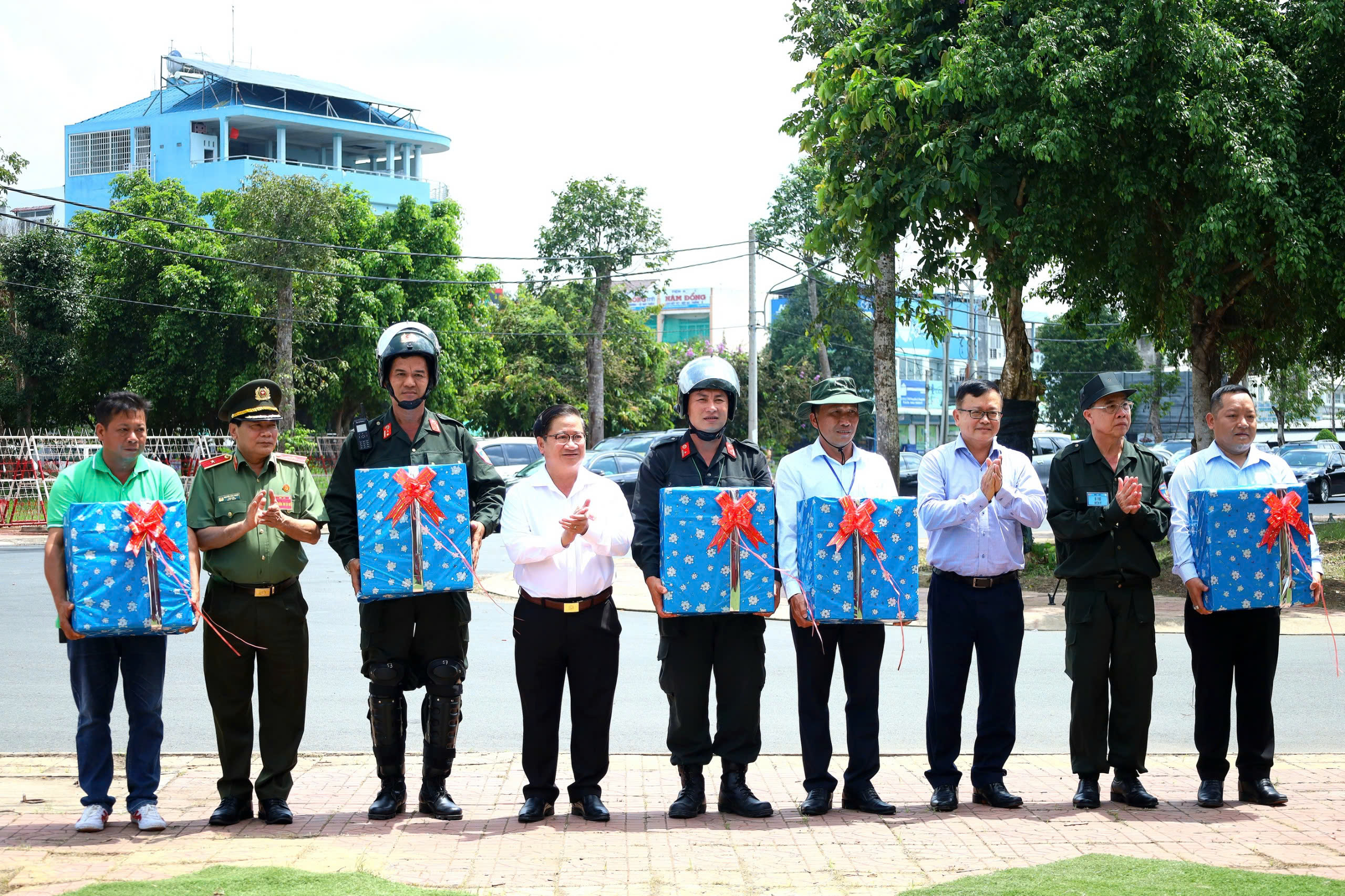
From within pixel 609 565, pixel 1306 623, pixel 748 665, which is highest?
pixel 609 565

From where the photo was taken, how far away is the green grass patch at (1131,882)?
4.31m

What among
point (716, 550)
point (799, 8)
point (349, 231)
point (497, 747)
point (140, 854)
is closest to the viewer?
point (140, 854)

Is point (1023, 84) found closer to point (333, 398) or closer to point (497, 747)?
point (497, 747)

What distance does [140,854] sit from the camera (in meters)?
4.99

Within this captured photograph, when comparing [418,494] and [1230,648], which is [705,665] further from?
[1230,648]

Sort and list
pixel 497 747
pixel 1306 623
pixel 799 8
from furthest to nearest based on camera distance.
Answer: pixel 799 8 < pixel 1306 623 < pixel 497 747

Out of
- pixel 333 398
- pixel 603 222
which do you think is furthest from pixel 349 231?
pixel 603 222

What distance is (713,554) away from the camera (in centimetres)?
561

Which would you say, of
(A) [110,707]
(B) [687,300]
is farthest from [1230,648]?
(B) [687,300]

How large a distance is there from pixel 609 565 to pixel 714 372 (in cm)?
110

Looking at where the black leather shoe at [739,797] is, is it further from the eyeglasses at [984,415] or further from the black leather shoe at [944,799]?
the eyeglasses at [984,415]

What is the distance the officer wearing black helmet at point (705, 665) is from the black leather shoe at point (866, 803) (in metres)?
0.43

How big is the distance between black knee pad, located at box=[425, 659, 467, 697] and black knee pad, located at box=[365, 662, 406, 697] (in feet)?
0.48

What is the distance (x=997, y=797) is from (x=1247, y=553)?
177 cm
